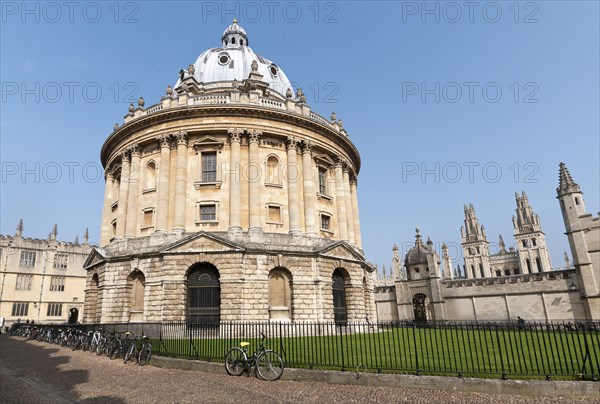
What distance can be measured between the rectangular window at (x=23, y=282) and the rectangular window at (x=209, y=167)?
44800 mm

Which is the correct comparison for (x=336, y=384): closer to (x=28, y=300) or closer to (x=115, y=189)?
(x=115, y=189)

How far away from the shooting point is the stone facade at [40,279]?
52375mm

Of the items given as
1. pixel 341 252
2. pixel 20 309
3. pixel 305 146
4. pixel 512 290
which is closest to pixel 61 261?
pixel 20 309

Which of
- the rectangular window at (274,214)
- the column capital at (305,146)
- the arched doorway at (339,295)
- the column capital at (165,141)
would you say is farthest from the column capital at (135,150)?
the arched doorway at (339,295)

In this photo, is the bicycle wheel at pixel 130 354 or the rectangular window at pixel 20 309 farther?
the rectangular window at pixel 20 309

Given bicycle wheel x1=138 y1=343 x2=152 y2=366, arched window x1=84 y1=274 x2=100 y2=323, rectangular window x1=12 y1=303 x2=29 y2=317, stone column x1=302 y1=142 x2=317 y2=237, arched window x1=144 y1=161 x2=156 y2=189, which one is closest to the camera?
bicycle wheel x1=138 y1=343 x2=152 y2=366

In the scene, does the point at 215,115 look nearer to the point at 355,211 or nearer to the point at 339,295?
the point at 355,211

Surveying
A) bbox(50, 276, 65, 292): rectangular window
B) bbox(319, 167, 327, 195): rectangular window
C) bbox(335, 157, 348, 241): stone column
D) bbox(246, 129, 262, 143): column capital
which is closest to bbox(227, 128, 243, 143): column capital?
bbox(246, 129, 262, 143): column capital

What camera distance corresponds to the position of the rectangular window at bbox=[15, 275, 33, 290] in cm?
5309

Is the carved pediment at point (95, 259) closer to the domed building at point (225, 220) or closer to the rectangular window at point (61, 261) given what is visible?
the domed building at point (225, 220)

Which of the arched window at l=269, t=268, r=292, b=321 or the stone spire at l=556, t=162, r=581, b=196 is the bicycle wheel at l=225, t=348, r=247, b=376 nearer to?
the arched window at l=269, t=268, r=292, b=321

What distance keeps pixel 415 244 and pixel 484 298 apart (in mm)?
8934

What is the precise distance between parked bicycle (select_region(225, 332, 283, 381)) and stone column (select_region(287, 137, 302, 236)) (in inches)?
579

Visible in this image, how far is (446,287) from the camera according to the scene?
3812 centimetres
